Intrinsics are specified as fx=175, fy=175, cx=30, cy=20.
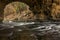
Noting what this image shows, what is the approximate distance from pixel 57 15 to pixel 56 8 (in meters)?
0.93

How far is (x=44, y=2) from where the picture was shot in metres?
23.1

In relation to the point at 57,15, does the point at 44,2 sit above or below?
above

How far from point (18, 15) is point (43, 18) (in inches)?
136

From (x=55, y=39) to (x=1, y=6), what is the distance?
1572 centimetres

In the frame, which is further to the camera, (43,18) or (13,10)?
(13,10)

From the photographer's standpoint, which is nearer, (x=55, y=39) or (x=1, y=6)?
(x=55, y=39)

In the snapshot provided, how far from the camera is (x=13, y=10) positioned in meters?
24.6

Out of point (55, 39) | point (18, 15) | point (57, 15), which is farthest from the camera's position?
point (18, 15)

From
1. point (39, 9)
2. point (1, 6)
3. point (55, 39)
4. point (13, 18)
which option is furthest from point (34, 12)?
point (55, 39)

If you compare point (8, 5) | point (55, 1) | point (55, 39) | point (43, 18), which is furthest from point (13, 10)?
point (55, 39)

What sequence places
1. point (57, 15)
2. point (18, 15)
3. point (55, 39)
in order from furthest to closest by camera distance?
point (18, 15) < point (57, 15) < point (55, 39)

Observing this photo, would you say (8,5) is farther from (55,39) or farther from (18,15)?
(55,39)

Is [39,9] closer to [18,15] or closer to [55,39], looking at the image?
[18,15]

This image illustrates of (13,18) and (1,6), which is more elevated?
(1,6)
